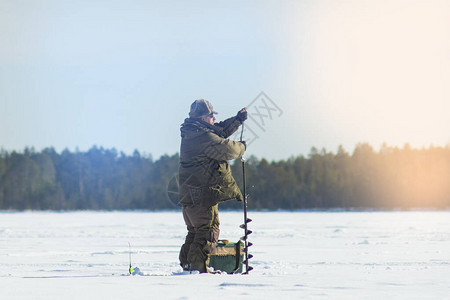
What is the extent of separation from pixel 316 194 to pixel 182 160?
3669 inches

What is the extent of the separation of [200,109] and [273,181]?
94.2 meters

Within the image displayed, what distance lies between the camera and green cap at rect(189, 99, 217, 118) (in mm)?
6855

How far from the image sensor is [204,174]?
21.9ft

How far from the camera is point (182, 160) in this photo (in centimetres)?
679

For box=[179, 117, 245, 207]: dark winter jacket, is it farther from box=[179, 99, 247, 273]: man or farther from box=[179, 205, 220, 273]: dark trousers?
box=[179, 205, 220, 273]: dark trousers

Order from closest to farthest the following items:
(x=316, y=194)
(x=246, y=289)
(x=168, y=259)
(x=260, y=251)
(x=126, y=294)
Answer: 1. (x=126, y=294)
2. (x=246, y=289)
3. (x=168, y=259)
4. (x=260, y=251)
5. (x=316, y=194)

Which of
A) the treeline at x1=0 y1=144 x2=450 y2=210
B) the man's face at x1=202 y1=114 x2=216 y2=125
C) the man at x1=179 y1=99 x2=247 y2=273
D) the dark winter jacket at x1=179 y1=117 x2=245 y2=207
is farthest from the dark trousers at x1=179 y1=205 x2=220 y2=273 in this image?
the treeline at x1=0 y1=144 x2=450 y2=210

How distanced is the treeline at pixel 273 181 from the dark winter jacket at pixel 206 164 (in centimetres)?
8252

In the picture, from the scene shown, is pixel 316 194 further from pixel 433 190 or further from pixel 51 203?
pixel 51 203

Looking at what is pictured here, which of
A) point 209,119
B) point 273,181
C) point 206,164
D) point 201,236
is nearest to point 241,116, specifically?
point 209,119

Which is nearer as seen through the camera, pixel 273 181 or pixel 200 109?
pixel 200 109

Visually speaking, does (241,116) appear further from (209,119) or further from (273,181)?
(273,181)

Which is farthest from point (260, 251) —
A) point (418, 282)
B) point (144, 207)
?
point (144, 207)

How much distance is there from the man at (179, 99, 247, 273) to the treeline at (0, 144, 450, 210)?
8246 centimetres
